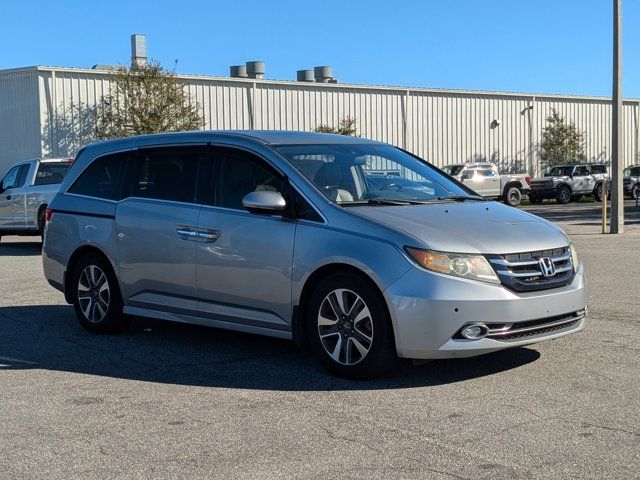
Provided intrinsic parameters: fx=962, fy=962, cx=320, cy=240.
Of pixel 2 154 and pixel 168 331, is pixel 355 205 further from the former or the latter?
pixel 2 154

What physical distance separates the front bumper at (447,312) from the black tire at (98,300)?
130 inches

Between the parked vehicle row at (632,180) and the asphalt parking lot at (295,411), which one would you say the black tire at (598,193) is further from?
the asphalt parking lot at (295,411)

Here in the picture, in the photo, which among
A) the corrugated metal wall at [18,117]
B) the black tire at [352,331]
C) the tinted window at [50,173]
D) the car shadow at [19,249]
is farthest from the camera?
the corrugated metal wall at [18,117]

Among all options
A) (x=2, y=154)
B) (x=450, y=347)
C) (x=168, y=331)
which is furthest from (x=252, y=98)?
(x=450, y=347)

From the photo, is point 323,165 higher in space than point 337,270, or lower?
higher

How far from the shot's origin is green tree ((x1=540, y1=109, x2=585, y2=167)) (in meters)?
53.2

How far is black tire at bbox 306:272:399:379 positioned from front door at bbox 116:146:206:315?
139cm

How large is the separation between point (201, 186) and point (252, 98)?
35327 mm

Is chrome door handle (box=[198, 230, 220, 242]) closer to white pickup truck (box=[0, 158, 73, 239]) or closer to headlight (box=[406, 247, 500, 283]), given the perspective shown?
headlight (box=[406, 247, 500, 283])

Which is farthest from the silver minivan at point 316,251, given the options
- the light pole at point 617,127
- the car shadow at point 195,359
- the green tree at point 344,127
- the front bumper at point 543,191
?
the front bumper at point 543,191

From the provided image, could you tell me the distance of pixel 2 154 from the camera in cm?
3831

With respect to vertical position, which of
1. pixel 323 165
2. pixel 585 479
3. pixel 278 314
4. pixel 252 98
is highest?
pixel 252 98

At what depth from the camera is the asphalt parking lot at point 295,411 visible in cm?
496

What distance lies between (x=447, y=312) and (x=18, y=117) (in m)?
34.1
